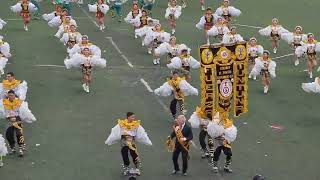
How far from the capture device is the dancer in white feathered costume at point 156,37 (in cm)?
2892

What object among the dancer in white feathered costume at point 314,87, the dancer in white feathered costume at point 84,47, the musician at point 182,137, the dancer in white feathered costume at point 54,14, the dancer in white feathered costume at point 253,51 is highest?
the dancer in white feathered costume at point 54,14

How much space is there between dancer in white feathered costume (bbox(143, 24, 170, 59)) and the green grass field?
0.76m

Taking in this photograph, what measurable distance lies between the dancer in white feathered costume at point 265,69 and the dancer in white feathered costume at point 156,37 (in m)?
4.79

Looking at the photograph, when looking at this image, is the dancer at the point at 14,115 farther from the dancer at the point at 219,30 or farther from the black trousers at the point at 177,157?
the dancer at the point at 219,30

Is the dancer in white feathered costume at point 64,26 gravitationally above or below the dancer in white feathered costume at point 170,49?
above

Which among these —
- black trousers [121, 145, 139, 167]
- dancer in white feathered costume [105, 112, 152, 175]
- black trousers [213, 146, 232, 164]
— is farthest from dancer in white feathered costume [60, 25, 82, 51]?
black trousers [213, 146, 232, 164]

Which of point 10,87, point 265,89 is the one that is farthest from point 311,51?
point 10,87

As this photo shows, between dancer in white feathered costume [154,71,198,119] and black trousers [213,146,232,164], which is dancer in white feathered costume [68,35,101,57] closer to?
dancer in white feathered costume [154,71,198,119]

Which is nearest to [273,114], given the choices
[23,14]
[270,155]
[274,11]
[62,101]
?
[270,155]

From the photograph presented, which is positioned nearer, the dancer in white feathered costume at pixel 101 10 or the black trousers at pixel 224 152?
the black trousers at pixel 224 152

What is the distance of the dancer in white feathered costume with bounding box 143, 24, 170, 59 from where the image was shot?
28922 mm

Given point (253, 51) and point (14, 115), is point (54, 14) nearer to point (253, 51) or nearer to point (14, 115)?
point (253, 51)

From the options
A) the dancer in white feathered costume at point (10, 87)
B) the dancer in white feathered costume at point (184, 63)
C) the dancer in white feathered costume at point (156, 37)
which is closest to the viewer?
the dancer in white feathered costume at point (10, 87)

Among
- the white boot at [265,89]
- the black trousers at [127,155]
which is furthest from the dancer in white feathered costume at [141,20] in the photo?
the black trousers at [127,155]
